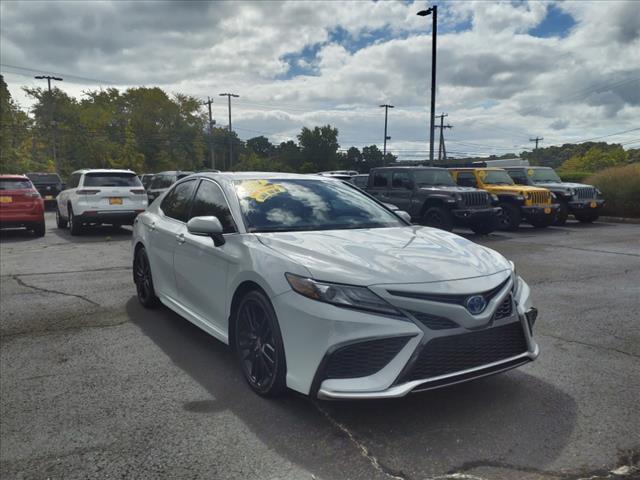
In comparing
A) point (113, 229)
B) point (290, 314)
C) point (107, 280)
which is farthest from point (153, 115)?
point (290, 314)

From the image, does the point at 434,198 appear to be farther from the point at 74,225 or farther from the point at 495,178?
the point at 74,225

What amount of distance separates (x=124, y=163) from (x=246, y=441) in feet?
232

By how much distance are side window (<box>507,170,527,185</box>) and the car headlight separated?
48.2 ft

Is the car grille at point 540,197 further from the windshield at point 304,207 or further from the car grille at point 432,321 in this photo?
the car grille at point 432,321

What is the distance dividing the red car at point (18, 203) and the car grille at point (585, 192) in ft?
50.0

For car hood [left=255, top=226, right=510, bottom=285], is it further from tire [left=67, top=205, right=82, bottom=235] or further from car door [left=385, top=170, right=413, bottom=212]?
tire [left=67, top=205, right=82, bottom=235]

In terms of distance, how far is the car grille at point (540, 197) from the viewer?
14484 millimetres

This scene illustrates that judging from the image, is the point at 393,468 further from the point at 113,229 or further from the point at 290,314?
the point at 113,229

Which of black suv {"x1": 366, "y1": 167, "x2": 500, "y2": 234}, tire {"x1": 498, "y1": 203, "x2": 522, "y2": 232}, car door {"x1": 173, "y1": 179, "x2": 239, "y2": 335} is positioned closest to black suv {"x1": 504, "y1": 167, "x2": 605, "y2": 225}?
tire {"x1": 498, "y1": 203, "x2": 522, "y2": 232}

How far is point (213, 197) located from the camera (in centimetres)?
452

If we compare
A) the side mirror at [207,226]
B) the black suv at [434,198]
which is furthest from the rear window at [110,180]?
the side mirror at [207,226]

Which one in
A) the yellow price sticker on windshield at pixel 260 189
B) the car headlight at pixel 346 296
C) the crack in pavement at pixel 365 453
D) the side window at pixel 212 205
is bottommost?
the crack in pavement at pixel 365 453

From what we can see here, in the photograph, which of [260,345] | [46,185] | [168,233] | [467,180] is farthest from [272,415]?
[46,185]

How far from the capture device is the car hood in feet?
9.87
